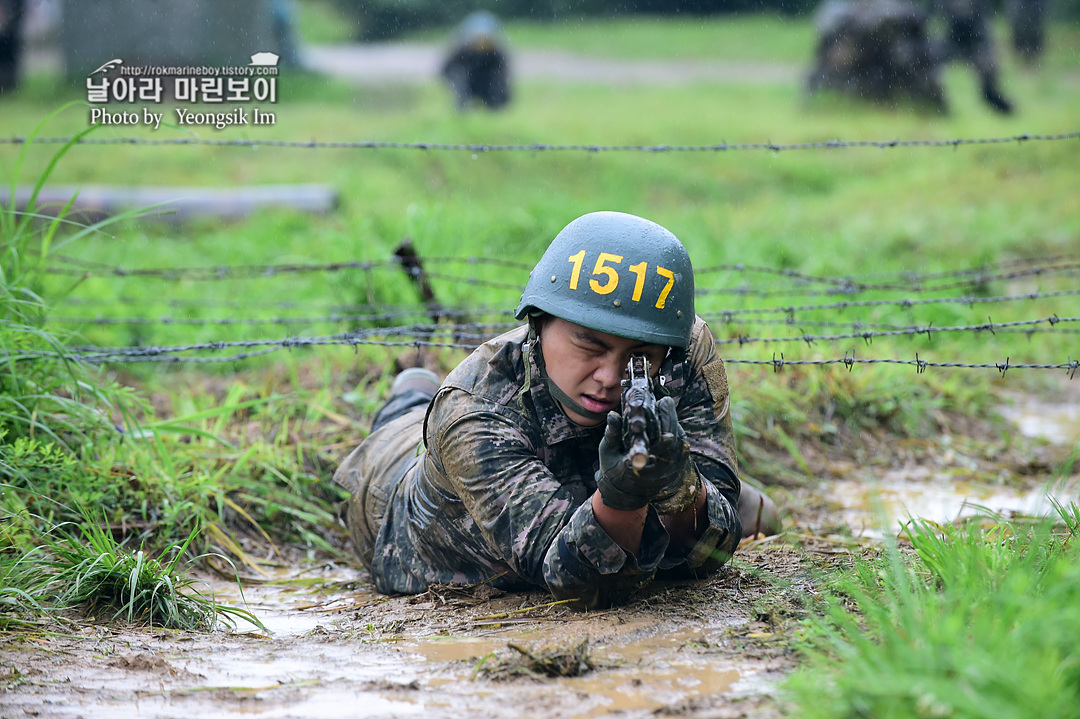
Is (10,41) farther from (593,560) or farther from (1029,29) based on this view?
(1029,29)

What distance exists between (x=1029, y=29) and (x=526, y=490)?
2105cm

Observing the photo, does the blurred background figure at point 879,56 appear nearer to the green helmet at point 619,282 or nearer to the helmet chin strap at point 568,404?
the green helmet at point 619,282

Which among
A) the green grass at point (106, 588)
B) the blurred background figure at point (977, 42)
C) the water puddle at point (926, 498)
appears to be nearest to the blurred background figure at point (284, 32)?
the blurred background figure at point (977, 42)

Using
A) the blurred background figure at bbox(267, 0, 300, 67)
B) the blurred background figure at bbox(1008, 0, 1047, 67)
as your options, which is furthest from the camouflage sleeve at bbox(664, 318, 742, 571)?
the blurred background figure at bbox(1008, 0, 1047, 67)

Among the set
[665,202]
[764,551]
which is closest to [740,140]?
[665,202]

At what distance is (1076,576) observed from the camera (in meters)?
1.89

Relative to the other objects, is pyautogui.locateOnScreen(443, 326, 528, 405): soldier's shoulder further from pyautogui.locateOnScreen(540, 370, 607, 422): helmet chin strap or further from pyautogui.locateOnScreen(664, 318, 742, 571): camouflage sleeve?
pyautogui.locateOnScreen(664, 318, 742, 571): camouflage sleeve

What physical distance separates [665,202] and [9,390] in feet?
26.0

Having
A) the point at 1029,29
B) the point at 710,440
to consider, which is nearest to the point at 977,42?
the point at 1029,29

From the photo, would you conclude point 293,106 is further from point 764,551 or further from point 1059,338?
point 764,551

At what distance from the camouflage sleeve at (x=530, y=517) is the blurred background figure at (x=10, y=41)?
587 inches

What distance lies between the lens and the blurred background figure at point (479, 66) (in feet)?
48.4

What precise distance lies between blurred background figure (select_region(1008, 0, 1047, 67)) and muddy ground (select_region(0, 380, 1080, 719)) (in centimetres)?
1971

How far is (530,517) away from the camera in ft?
8.84
